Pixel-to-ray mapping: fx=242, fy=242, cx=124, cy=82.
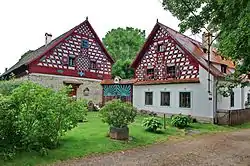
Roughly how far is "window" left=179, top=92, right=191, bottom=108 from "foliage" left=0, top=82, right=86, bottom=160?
1244 cm

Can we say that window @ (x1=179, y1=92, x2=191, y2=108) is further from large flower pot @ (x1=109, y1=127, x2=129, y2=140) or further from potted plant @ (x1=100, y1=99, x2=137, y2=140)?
large flower pot @ (x1=109, y1=127, x2=129, y2=140)

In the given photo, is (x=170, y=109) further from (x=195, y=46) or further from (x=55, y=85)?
(x=55, y=85)

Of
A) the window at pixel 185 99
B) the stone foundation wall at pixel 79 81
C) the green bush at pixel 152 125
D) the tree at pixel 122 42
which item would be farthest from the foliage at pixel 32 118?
the tree at pixel 122 42

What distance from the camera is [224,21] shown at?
1202 cm

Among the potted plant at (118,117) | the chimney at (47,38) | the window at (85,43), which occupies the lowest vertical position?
the potted plant at (118,117)

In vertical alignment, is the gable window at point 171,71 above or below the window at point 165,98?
above

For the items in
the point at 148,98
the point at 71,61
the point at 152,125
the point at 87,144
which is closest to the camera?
the point at 87,144

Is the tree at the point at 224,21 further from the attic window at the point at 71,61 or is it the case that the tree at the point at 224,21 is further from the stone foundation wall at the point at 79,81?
the stone foundation wall at the point at 79,81

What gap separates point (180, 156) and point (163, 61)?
548 inches

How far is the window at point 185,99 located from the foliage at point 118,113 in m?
9.55

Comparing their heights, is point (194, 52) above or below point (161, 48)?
below

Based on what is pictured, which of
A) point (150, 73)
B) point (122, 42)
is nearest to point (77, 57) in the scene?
point (150, 73)

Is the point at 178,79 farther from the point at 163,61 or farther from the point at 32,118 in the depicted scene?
the point at 32,118

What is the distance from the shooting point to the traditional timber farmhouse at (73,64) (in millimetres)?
21344
